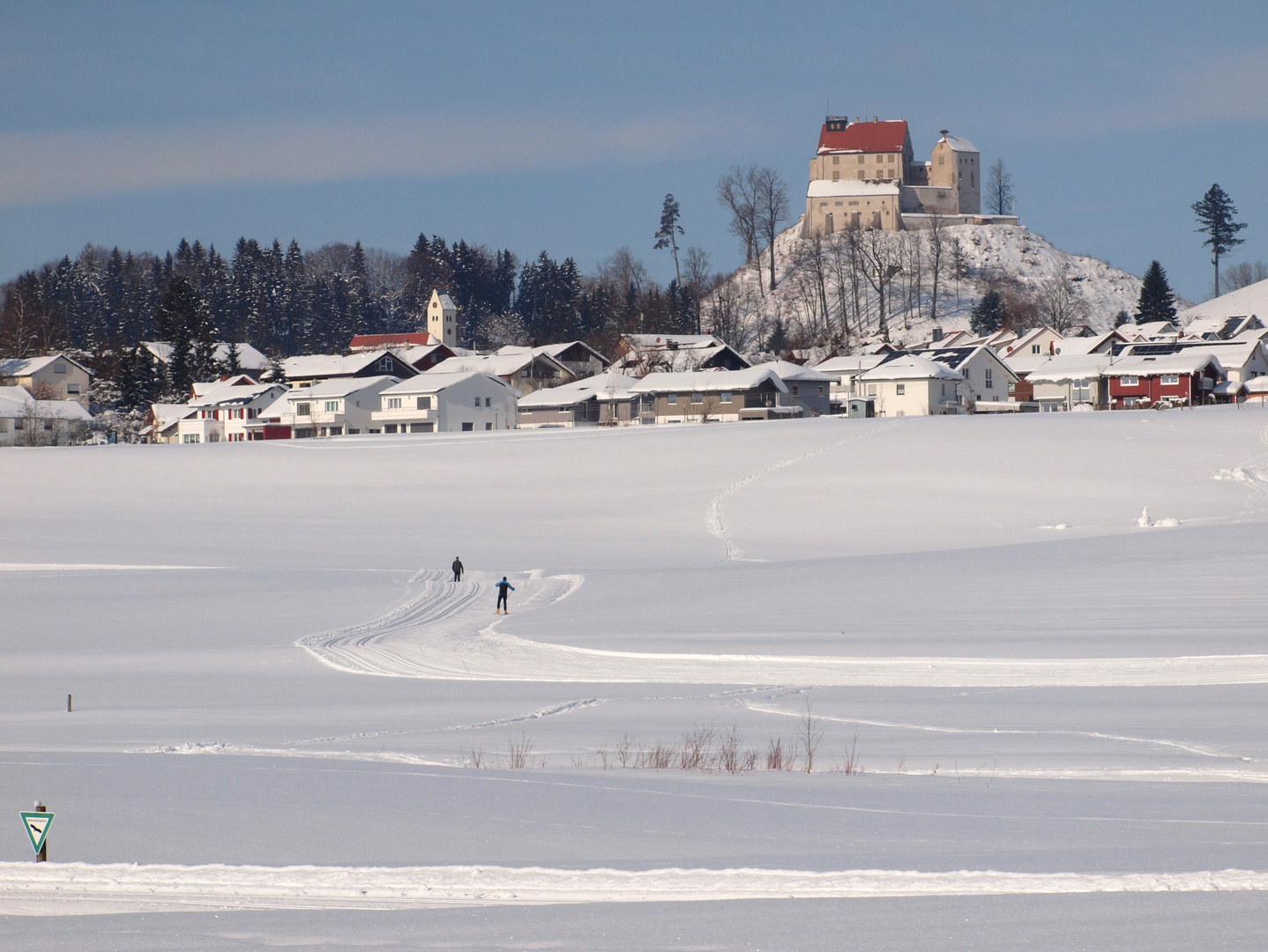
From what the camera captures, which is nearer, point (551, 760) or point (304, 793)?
point (304, 793)

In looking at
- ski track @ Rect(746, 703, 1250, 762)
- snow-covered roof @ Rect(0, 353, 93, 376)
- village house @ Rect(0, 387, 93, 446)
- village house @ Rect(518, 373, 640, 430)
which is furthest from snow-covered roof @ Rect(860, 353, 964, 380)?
snow-covered roof @ Rect(0, 353, 93, 376)

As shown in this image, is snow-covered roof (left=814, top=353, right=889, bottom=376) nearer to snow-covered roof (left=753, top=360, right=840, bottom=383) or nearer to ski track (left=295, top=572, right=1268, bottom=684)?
snow-covered roof (left=753, top=360, right=840, bottom=383)

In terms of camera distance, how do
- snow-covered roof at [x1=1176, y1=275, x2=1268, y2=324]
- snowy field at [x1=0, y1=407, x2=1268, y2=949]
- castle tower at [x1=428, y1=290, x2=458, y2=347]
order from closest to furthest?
snowy field at [x1=0, y1=407, x2=1268, y2=949]
snow-covered roof at [x1=1176, y1=275, x2=1268, y2=324]
castle tower at [x1=428, y1=290, x2=458, y2=347]

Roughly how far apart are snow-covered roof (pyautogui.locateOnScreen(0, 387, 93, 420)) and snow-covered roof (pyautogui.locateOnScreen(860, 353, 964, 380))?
224 ft

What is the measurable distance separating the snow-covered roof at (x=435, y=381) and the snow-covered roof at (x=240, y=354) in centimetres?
3557

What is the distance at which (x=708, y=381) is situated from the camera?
99438 mm

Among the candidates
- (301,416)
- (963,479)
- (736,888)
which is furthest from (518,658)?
(301,416)

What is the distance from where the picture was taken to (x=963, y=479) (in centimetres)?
5569

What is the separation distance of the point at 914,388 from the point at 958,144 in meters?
101

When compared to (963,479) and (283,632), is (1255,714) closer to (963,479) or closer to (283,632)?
(283,632)

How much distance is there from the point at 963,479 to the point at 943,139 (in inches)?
5459

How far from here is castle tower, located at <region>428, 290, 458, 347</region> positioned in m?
169

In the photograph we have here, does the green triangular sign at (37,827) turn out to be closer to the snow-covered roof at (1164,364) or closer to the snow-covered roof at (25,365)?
the snow-covered roof at (1164,364)

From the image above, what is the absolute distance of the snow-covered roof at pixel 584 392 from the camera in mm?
103375
